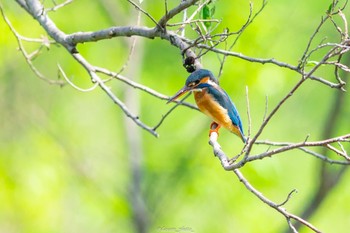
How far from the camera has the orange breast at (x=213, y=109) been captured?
4398 mm

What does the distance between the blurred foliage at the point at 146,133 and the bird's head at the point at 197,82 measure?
11.8 feet

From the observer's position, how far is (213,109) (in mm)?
4438

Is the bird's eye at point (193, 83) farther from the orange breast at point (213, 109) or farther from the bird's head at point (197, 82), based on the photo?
the orange breast at point (213, 109)

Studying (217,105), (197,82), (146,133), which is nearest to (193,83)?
(197,82)

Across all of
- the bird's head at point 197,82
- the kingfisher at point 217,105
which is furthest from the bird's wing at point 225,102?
the bird's head at point 197,82

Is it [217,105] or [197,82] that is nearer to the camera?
[197,82]

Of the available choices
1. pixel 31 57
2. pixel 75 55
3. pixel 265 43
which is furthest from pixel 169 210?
pixel 75 55

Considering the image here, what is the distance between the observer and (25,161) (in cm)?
1077

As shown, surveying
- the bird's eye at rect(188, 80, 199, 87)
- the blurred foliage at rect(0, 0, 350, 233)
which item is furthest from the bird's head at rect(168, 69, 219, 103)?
Answer: the blurred foliage at rect(0, 0, 350, 233)

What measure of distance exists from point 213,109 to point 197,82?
360 millimetres

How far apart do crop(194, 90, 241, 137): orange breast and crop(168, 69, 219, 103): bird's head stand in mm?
156

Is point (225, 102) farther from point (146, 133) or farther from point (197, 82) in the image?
point (146, 133)

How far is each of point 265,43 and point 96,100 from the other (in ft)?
13.2

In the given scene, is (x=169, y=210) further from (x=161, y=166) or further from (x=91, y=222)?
(x=91, y=222)
